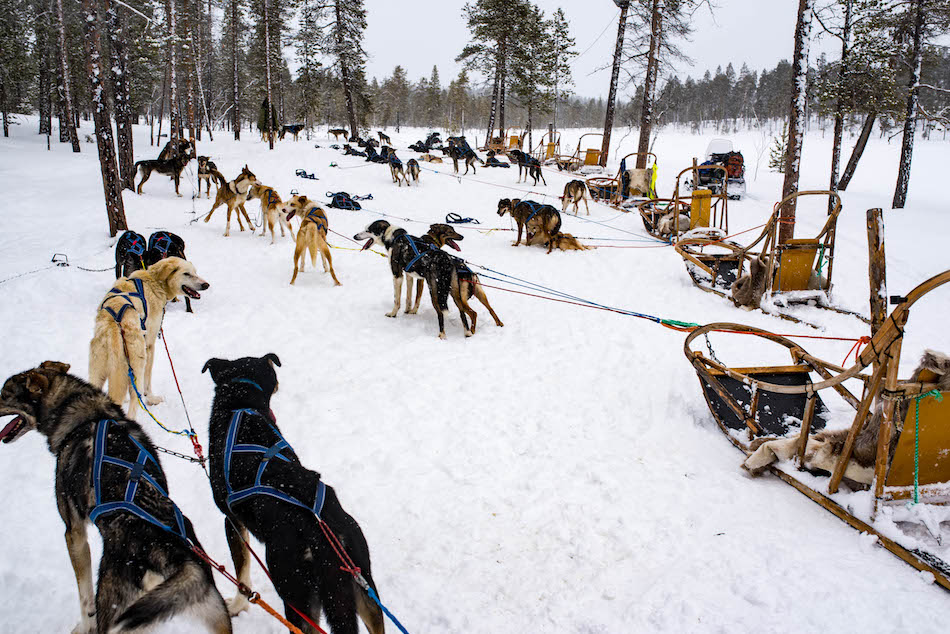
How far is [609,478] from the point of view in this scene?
3324 mm

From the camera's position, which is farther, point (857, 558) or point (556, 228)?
point (556, 228)

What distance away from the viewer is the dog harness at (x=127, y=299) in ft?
11.7

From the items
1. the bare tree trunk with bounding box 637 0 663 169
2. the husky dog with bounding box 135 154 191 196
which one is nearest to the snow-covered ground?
the husky dog with bounding box 135 154 191 196

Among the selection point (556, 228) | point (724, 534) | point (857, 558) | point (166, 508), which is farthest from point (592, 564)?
point (556, 228)

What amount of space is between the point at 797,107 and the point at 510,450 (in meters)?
8.62

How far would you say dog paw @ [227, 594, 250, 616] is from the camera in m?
2.30

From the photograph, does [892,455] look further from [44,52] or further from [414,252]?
[44,52]

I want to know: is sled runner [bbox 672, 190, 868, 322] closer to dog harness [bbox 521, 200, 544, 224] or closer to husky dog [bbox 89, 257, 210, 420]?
dog harness [bbox 521, 200, 544, 224]

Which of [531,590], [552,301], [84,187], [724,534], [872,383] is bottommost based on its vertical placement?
[531,590]

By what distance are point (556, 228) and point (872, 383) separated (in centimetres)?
774

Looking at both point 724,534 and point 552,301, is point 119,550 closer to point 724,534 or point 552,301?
point 724,534

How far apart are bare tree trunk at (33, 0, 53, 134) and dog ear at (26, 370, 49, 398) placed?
88.1ft

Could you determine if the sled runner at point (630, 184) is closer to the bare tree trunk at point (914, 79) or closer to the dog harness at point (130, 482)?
the bare tree trunk at point (914, 79)

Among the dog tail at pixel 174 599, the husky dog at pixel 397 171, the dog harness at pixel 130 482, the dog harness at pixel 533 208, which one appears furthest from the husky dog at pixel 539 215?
the dog tail at pixel 174 599
